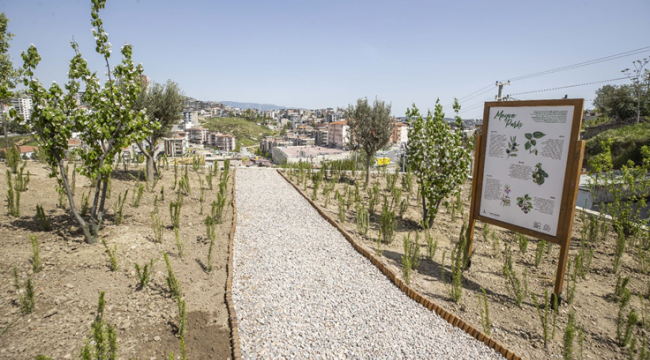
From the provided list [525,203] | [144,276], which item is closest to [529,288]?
[525,203]

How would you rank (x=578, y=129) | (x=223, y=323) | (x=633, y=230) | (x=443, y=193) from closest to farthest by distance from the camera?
(x=223, y=323) < (x=578, y=129) < (x=633, y=230) < (x=443, y=193)

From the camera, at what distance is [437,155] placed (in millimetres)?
6949

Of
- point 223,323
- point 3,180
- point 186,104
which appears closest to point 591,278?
point 223,323

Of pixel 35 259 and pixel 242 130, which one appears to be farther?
pixel 242 130

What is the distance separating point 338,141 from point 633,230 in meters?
106

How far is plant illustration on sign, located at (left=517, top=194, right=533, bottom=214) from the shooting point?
4.60 metres

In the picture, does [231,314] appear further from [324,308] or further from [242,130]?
[242,130]

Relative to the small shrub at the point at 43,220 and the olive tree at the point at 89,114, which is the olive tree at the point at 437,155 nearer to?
the olive tree at the point at 89,114

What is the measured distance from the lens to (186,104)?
10703 millimetres

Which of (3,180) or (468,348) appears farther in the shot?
(3,180)

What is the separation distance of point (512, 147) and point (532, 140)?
30cm

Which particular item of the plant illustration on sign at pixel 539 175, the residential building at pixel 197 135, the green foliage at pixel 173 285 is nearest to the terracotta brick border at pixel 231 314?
the green foliage at pixel 173 285

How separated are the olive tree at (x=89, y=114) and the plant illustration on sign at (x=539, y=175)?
578cm

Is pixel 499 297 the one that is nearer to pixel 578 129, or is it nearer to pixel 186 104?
pixel 578 129
